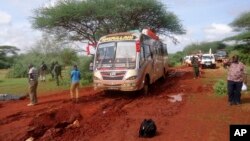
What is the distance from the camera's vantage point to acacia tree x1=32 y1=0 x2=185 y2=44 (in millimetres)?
27125

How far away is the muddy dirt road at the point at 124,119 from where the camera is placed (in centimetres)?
993

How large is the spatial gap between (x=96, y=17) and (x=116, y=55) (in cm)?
1110

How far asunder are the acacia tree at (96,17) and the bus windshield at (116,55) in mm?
9872

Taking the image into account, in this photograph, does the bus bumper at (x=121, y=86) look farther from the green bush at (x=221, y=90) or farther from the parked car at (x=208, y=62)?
the parked car at (x=208, y=62)

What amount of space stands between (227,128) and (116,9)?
60.4ft

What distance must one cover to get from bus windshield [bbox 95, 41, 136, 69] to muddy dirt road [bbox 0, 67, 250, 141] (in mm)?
1524

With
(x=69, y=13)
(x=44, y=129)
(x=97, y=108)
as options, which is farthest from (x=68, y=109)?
(x=69, y=13)

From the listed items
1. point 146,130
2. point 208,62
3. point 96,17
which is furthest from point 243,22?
point 146,130

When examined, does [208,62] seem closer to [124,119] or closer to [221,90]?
[221,90]

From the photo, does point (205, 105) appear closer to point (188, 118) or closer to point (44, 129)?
point (188, 118)

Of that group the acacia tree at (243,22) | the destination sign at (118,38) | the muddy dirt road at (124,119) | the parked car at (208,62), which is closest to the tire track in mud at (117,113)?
the muddy dirt road at (124,119)

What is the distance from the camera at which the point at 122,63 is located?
16.8 m

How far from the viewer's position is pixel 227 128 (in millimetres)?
10125

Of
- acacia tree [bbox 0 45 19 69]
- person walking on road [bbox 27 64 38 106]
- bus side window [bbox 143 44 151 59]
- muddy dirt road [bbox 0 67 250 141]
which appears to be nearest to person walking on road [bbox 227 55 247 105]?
muddy dirt road [bbox 0 67 250 141]
